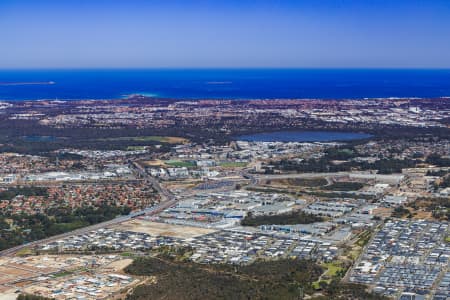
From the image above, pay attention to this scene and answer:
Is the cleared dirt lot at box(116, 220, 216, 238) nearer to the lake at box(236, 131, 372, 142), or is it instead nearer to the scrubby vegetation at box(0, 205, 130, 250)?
the scrubby vegetation at box(0, 205, 130, 250)

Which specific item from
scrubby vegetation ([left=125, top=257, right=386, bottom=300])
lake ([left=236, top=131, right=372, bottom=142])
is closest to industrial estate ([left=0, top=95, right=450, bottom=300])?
scrubby vegetation ([left=125, top=257, right=386, bottom=300])

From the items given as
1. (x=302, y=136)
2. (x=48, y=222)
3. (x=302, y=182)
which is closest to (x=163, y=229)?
(x=48, y=222)

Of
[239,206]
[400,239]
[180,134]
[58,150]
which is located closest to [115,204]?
[239,206]

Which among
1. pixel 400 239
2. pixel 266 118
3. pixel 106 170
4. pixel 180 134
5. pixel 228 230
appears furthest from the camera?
pixel 266 118

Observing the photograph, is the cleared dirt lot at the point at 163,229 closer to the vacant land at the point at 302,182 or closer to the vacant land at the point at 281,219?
the vacant land at the point at 281,219

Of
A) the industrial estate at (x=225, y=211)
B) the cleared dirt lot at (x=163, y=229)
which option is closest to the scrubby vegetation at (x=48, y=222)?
the industrial estate at (x=225, y=211)

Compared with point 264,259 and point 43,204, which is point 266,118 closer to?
point 43,204
